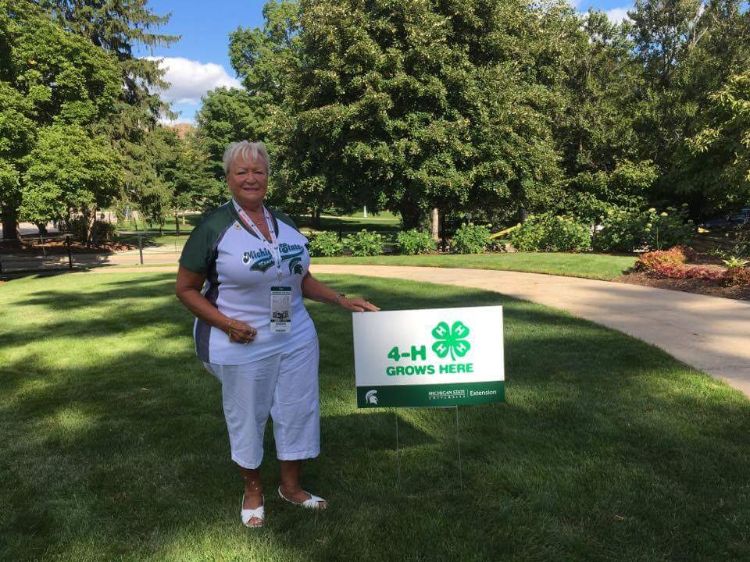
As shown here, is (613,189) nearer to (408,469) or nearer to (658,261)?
(658,261)

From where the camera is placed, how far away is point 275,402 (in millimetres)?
2793

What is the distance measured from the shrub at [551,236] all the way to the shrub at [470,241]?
109 centimetres

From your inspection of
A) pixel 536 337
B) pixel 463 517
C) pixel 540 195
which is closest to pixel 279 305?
pixel 463 517

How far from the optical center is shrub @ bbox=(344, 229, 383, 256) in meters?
17.3

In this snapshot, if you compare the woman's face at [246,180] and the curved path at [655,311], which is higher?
the woman's face at [246,180]

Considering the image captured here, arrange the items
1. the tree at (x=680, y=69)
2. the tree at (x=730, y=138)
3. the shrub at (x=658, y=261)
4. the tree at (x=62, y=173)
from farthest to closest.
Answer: the tree at (x=680, y=69) < the tree at (x=62, y=173) < the tree at (x=730, y=138) < the shrub at (x=658, y=261)

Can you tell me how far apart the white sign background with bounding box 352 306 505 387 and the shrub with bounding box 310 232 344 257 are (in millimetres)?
14714

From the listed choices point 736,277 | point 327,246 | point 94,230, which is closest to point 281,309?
point 736,277

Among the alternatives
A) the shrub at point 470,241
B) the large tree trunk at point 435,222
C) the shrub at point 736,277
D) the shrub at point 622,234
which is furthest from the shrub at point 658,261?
the large tree trunk at point 435,222

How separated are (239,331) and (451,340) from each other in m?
1.13

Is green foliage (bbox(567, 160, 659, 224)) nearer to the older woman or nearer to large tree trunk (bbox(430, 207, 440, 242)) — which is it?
large tree trunk (bbox(430, 207, 440, 242))

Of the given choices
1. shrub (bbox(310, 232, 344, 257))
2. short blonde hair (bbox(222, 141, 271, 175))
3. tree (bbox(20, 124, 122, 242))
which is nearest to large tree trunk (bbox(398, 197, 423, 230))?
shrub (bbox(310, 232, 344, 257))

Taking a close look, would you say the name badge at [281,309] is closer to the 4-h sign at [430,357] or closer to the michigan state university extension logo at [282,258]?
the michigan state university extension logo at [282,258]

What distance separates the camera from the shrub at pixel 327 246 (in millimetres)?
17672
